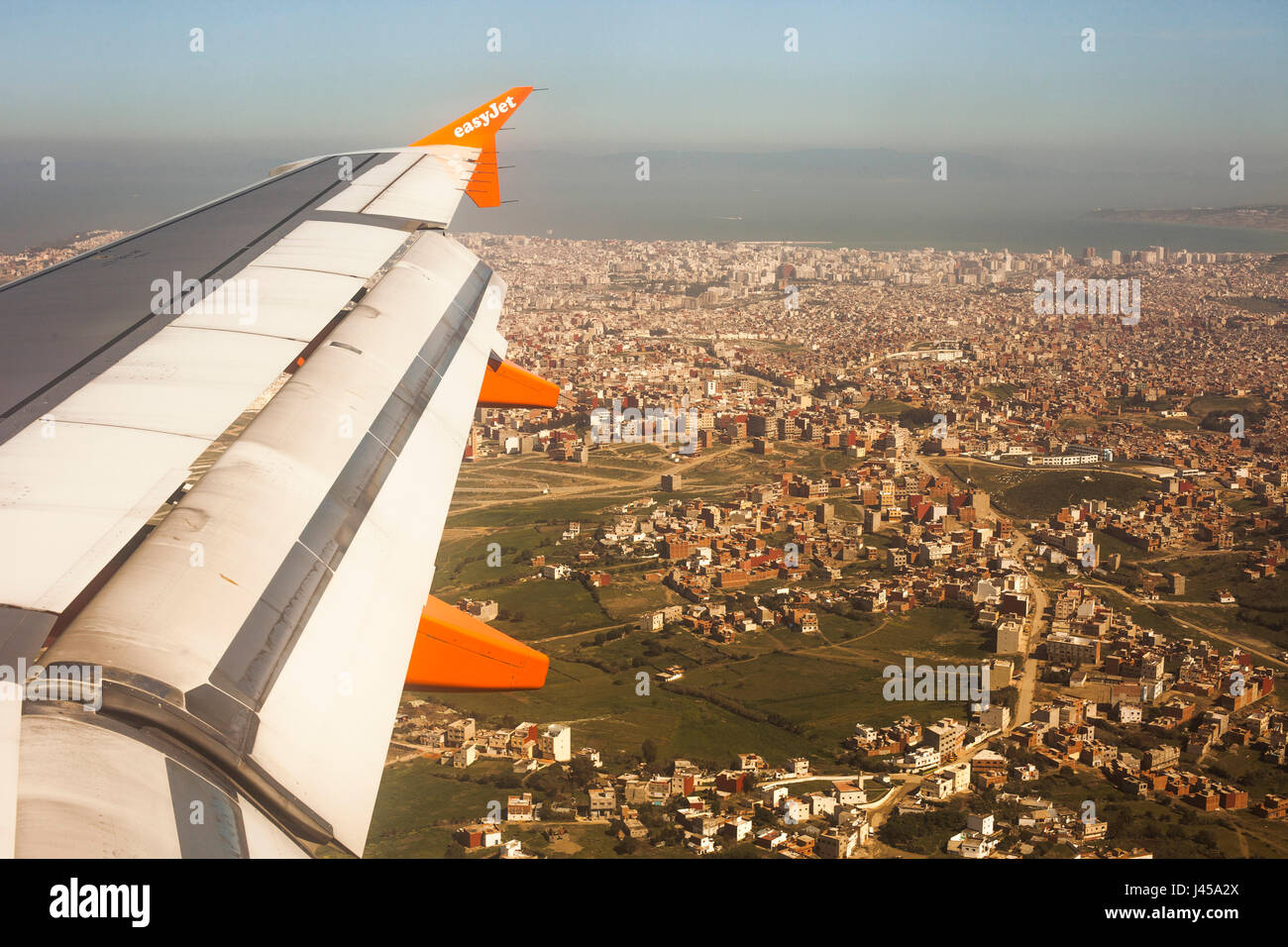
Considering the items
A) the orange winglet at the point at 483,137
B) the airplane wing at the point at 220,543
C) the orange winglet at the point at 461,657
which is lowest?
the orange winglet at the point at 461,657

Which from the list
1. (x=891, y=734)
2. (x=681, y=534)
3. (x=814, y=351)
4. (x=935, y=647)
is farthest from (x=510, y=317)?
(x=891, y=734)

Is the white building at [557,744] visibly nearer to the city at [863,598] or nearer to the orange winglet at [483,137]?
the city at [863,598]

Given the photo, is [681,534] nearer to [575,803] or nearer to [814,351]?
[575,803]

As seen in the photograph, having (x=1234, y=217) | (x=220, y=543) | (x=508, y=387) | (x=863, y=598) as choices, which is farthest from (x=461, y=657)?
(x=1234, y=217)

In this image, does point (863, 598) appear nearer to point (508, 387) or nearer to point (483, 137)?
point (483, 137)

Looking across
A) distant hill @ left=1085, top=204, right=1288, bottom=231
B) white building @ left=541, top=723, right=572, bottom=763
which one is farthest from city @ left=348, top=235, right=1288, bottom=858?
distant hill @ left=1085, top=204, right=1288, bottom=231

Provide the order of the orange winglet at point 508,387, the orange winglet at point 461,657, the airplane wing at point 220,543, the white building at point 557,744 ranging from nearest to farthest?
the airplane wing at point 220,543 → the orange winglet at point 461,657 → the orange winglet at point 508,387 → the white building at point 557,744

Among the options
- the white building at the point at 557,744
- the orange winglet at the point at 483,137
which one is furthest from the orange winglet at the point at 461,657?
the white building at the point at 557,744
